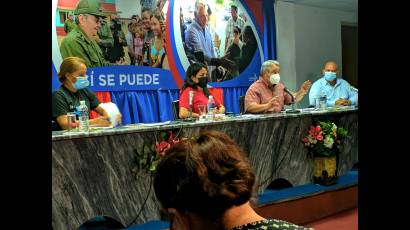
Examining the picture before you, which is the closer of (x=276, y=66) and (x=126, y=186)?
(x=126, y=186)

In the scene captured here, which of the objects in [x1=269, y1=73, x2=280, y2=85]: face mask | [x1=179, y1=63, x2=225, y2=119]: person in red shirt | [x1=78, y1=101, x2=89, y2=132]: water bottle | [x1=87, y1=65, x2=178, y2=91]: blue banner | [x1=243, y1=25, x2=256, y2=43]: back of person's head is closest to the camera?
[x1=78, y1=101, x2=89, y2=132]: water bottle

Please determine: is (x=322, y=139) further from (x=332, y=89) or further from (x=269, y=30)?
(x=269, y=30)

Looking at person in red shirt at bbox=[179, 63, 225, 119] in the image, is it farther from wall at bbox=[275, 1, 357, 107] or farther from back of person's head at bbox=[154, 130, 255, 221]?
wall at bbox=[275, 1, 357, 107]

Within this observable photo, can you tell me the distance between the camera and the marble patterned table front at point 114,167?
272 cm

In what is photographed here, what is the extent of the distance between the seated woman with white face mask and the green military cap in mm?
1751

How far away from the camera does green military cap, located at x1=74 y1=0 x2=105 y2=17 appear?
5168mm

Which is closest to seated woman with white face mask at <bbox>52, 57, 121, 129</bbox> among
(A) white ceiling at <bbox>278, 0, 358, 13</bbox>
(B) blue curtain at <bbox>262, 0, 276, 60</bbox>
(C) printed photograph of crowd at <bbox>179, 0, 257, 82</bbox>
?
(C) printed photograph of crowd at <bbox>179, 0, 257, 82</bbox>

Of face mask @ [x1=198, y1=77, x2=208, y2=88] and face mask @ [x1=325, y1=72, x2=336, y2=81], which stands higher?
face mask @ [x1=325, y1=72, x2=336, y2=81]

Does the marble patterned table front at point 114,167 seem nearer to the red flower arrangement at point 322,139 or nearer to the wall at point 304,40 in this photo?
the red flower arrangement at point 322,139

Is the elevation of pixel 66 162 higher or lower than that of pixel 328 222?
higher

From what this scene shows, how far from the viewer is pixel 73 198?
275 cm
